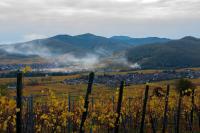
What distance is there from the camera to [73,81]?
6678 inches

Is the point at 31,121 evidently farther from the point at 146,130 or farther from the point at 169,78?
the point at 169,78

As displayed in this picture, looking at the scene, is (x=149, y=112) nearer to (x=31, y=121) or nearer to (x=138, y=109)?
(x=138, y=109)

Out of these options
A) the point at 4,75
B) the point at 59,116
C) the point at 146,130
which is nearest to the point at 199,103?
the point at 146,130

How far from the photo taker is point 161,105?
3312 centimetres

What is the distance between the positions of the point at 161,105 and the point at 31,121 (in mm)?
11381

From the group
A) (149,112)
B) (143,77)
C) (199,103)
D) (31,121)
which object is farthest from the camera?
(143,77)

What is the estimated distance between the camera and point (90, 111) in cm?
2883

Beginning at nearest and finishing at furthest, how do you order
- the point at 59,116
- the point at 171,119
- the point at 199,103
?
the point at 59,116 → the point at 199,103 → the point at 171,119

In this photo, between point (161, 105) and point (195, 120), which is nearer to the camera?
point (161, 105)

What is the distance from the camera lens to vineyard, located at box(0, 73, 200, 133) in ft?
57.0

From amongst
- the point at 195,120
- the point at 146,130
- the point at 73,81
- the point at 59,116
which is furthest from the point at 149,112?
the point at 73,81

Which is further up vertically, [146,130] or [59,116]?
[59,116]

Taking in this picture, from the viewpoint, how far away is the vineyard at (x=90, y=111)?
17375 mm

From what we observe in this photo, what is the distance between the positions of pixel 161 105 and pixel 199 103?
5973 millimetres
